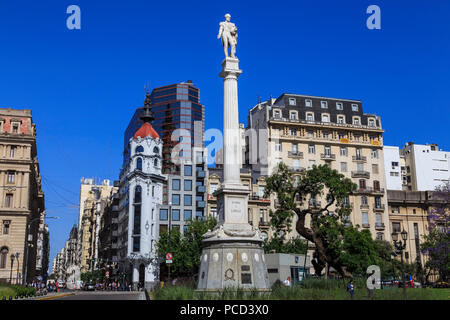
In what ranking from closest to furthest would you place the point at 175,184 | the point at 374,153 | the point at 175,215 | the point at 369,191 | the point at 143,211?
the point at 143,211
the point at 369,191
the point at 175,215
the point at 175,184
the point at 374,153

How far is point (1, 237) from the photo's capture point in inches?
2365

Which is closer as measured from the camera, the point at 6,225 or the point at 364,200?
the point at 6,225

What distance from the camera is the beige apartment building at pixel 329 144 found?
74625 mm

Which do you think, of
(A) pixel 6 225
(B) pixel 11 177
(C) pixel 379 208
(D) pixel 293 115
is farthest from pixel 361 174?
(A) pixel 6 225

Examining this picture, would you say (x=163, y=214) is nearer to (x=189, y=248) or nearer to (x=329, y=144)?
(x=189, y=248)

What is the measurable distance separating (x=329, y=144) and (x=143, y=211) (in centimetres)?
3180

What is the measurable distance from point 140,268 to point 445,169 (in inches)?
2506

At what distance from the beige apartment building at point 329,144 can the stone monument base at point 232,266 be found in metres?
46.8

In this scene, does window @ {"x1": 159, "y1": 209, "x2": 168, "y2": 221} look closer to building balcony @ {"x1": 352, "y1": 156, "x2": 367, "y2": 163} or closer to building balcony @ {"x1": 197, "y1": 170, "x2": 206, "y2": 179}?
building balcony @ {"x1": 197, "y1": 170, "x2": 206, "y2": 179}

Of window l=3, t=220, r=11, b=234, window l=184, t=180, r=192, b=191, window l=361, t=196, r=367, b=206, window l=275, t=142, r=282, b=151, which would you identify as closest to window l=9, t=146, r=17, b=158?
window l=3, t=220, r=11, b=234

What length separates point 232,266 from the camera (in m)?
25.4

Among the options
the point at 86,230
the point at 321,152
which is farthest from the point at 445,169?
the point at 86,230

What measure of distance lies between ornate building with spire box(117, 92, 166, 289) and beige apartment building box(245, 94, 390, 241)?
16.5 meters
